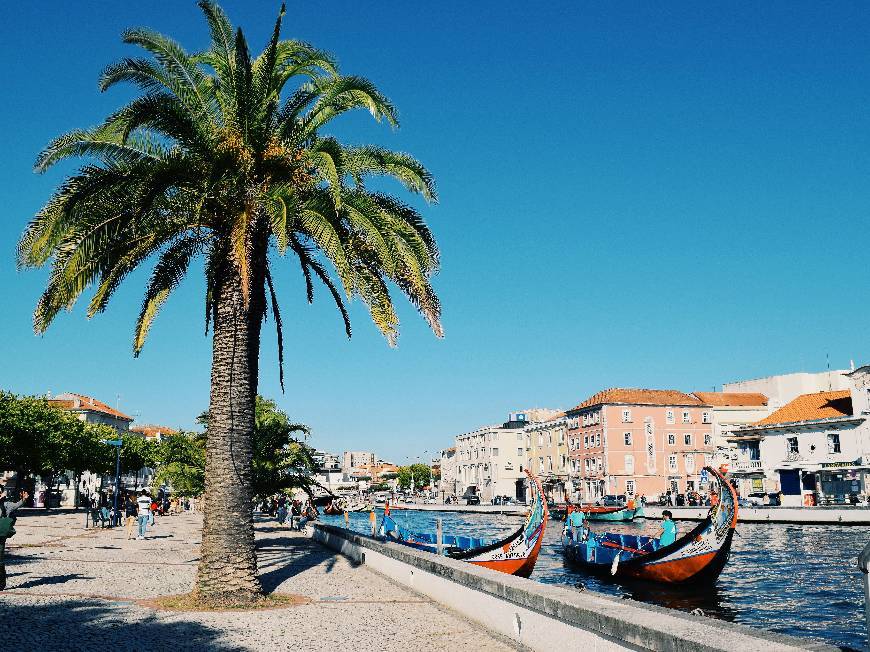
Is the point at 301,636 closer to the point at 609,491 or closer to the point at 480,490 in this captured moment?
the point at 609,491

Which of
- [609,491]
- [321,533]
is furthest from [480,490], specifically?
[321,533]

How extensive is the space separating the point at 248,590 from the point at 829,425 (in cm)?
6614

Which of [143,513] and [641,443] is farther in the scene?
[641,443]

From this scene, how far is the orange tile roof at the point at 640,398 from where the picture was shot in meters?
94.9

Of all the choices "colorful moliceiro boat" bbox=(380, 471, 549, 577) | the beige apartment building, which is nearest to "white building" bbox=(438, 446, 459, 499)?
the beige apartment building

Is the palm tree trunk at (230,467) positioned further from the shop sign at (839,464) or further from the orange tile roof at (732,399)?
the orange tile roof at (732,399)

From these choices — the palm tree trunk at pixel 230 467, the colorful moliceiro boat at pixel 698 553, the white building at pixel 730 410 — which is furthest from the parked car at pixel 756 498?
the palm tree trunk at pixel 230 467

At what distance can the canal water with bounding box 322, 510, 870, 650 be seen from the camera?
797 inches

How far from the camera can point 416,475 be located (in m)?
195

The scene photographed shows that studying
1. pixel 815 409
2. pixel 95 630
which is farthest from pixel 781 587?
pixel 815 409

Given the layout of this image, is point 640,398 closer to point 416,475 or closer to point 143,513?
point 143,513

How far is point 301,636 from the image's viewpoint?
35.7ft

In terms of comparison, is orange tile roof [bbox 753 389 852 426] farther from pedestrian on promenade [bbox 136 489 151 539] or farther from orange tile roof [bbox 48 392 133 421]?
orange tile roof [bbox 48 392 133 421]

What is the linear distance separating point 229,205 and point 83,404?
12105cm
